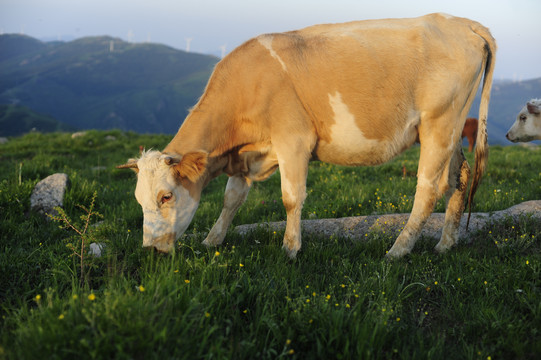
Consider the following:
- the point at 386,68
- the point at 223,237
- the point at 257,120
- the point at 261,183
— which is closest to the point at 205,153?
the point at 257,120

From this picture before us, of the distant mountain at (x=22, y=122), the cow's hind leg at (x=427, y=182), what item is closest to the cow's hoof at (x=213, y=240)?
the cow's hind leg at (x=427, y=182)

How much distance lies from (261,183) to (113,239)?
16.1 feet

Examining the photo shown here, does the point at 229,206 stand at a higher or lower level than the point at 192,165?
lower

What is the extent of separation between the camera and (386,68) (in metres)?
4.80

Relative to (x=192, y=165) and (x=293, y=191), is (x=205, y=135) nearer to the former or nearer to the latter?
(x=192, y=165)

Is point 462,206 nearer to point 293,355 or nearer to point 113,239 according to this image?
point 293,355

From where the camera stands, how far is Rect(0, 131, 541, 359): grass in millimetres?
2484

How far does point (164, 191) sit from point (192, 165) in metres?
0.42

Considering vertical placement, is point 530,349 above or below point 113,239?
above

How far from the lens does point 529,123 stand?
8539 mm

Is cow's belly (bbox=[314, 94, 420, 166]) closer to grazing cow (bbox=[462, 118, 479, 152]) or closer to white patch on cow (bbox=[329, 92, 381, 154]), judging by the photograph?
white patch on cow (bbox=[329, 92, 381, 154])

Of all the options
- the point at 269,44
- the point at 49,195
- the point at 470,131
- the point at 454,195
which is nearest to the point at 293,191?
the point at 269,44

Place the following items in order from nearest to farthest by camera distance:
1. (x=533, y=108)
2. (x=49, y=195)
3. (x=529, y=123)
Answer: (x=49, y=195) < (x=533, y=108) < (x=529, y=123)

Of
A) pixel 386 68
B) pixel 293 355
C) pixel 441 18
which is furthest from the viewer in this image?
pixel 441 18
